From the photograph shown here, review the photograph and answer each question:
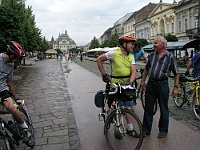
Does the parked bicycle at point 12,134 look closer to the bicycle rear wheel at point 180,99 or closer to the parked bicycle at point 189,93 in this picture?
the parked bicycle at point 189,93

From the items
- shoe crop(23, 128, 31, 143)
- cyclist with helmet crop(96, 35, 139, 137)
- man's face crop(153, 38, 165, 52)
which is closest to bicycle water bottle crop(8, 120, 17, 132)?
shoe crop(23, 128, 31, 143)

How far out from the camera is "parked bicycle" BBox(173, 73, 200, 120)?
582cm

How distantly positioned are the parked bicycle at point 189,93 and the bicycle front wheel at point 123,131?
2482mm

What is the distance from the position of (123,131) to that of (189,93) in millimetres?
3266

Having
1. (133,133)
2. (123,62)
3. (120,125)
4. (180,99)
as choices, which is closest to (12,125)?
(120,125)

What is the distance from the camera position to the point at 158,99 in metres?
4.57

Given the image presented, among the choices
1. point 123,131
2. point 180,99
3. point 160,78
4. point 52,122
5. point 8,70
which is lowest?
point 52,122

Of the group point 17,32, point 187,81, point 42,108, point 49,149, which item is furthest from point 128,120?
point 17,32

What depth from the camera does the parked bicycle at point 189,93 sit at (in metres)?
5.82

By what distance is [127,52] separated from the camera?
412cm

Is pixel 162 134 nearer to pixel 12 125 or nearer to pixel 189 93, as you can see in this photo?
pixel 189 93

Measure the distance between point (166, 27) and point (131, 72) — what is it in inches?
1999

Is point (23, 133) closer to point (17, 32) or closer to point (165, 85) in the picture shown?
point (165, 85)

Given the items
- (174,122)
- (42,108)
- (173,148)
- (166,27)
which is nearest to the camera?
(173,148)
